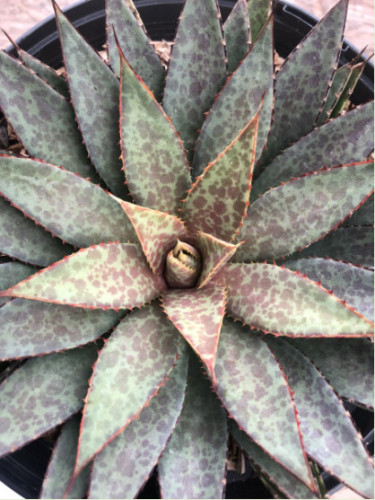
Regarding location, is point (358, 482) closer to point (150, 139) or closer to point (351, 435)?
point (351, 435)

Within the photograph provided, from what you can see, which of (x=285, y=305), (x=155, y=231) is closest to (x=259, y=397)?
(x=285, y=305)

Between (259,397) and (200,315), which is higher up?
(200,315)

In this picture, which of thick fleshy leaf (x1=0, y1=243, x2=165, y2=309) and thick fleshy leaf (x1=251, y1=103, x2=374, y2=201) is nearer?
thick fleshy leaf (x1=0, y1=243, x2=165, y2=309)

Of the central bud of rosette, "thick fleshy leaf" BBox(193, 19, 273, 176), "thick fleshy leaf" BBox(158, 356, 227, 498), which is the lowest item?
"thick fleshy leaf" BBox(158, 356, 227, 498)

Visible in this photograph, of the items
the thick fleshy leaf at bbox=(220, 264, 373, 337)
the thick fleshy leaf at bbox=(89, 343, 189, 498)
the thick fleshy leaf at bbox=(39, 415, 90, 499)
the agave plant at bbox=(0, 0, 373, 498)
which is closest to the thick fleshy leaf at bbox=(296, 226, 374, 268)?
the agave plant at bbox=(0, 0, 373, 498)

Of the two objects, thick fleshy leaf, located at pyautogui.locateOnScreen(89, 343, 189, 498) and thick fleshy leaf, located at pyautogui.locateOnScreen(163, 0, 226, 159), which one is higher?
thick fleshy leaf, located at pyautogui.locateOnScreen(163, 0, 226, 159)

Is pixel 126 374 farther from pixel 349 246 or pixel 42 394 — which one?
pixel 349 246

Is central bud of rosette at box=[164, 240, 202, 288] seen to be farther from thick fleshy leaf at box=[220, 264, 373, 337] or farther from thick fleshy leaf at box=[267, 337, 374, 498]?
thick fleshy leaf at box=[267, 337, 374, 498]
